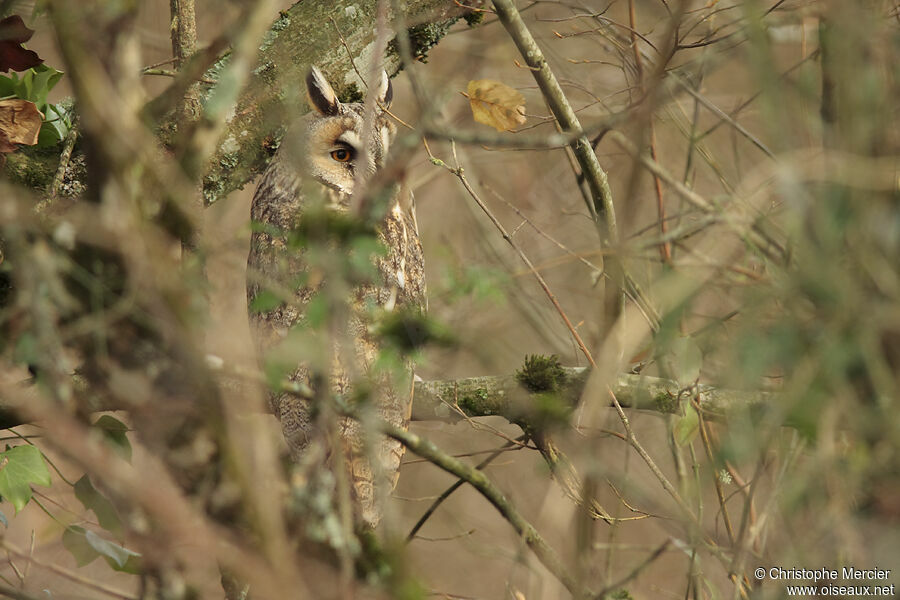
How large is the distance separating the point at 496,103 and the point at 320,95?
2.12ft

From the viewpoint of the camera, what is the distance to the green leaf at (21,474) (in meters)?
1.77

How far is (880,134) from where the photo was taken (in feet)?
3.84

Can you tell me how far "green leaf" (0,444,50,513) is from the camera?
177cm

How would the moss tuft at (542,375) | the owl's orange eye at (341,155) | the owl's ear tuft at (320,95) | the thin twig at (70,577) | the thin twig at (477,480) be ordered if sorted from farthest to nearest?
the owl's orange eye at (341,155), the owl's ear tuft at (320,95), the moss tuft at (542,375), the thin twig at (70,577), the thin twig at (477,480)

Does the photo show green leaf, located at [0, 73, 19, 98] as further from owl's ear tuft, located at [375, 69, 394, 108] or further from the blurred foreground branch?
owl's ear tuft, located at [375, 69, 394, 108]

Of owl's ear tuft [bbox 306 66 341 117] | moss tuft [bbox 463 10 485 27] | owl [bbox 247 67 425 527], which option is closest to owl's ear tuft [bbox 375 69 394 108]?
owl [bbox 247 67 425 527]

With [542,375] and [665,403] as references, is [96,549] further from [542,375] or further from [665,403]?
[665,403]

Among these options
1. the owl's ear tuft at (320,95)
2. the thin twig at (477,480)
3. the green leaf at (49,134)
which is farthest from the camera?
the owl's ear tuft at (320,95)

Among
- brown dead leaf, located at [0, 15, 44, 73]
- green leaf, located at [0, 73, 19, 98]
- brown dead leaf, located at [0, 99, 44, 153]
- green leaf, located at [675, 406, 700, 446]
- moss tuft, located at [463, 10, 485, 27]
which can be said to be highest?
moss tuft, located at [463, 10, 485, 27]

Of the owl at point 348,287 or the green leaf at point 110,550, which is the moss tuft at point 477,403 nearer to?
the owl at point 348,287

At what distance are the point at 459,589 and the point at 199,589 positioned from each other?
15.4 feet

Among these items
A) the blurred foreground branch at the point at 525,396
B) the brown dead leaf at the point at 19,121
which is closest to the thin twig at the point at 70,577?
the blurred foreground branch at the point at 525,396

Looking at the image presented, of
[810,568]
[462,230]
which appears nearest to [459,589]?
[462,230]

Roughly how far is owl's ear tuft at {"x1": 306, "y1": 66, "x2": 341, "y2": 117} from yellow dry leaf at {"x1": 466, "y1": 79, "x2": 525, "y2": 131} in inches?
21.3
